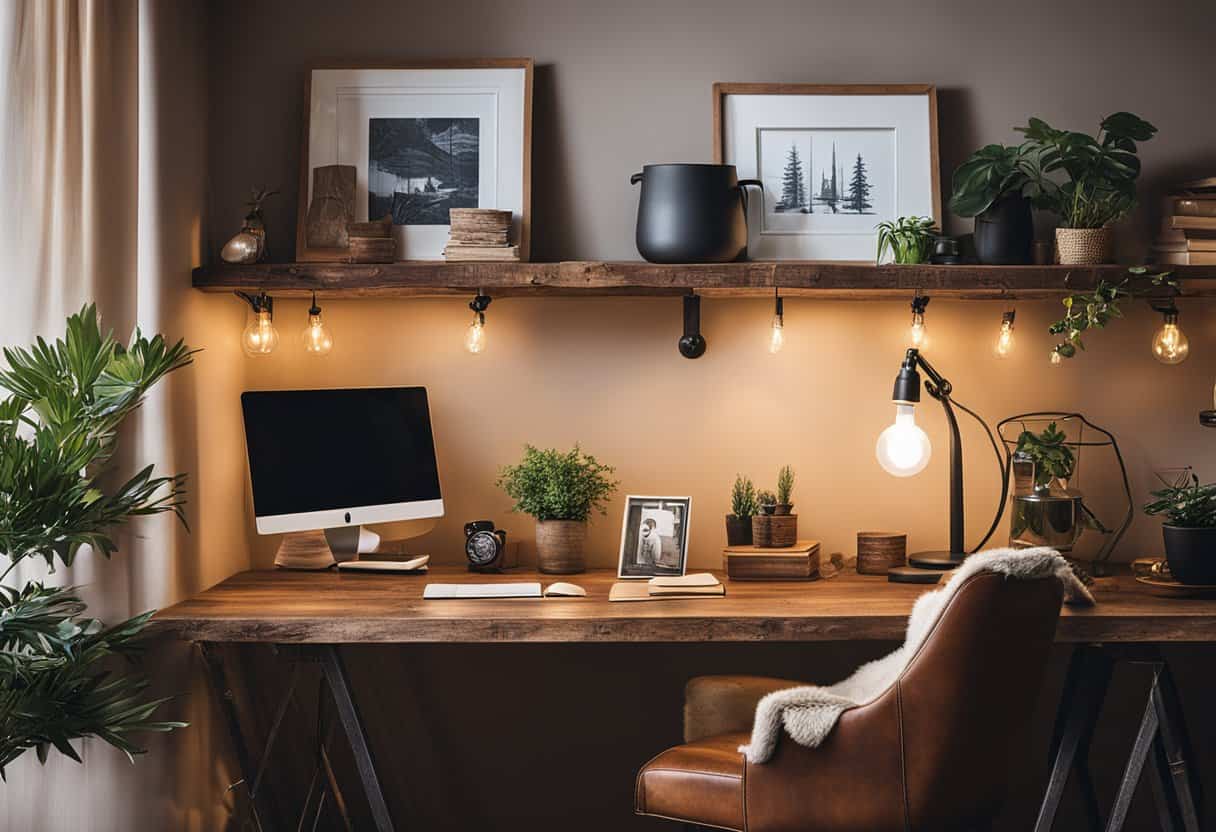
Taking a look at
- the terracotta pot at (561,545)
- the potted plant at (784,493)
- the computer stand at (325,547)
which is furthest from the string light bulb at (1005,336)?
the computer stand at (325,547)

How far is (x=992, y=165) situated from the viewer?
2863 millimetres

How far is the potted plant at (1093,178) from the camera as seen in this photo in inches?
111

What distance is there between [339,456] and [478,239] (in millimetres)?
670

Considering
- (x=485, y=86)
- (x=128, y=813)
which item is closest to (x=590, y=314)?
(x=485, y=86)

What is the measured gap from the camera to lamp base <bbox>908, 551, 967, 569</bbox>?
9.24 ft

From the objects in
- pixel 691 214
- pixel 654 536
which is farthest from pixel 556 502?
Answer: pixel 691 214

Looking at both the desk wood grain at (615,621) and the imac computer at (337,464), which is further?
the imac computer at (337,464)

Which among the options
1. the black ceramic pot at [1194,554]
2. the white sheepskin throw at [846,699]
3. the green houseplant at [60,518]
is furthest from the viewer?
the black ceramic pot at [1194,554]

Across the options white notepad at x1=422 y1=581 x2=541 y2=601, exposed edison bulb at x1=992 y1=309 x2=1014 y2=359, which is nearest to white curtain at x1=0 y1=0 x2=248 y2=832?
white notepad at x1=422 y1=581 x2=541 y2=601

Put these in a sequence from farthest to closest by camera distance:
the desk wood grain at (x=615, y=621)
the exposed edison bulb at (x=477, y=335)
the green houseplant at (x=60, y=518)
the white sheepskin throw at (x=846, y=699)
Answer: the exposed edison bulb at (x=477, y=335), the desk wood grain at (x=615, y=621), the white sheepskin throw at (x=846, y=699), the green houseplant at (x=60, y=518)

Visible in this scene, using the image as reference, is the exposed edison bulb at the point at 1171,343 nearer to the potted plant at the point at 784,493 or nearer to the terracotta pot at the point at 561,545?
the potted plant at the point at 784,493

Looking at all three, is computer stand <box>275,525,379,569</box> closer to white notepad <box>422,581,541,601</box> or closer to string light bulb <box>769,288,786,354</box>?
white notepad <box>422,581,541,601</box>

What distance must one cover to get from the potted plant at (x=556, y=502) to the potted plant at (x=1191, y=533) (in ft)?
4.58

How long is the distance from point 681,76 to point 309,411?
135 centimetres
